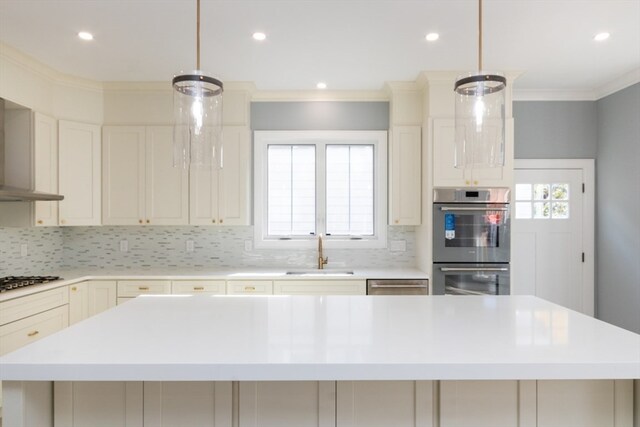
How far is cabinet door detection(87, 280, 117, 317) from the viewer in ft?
11.5

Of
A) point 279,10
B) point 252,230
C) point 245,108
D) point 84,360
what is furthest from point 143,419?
point 245,108

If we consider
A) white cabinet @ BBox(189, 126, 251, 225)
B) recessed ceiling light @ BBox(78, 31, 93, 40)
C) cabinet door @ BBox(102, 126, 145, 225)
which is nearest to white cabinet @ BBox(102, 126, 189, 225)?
cabinet door @ BBox(102, 126, 145, 225)

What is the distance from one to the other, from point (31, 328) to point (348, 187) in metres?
3.03

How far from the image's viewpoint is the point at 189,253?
410 centimetres

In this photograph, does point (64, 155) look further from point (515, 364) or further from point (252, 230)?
point (515, 364)

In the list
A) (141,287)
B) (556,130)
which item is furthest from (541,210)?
(141,287)

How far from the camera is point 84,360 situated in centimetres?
121

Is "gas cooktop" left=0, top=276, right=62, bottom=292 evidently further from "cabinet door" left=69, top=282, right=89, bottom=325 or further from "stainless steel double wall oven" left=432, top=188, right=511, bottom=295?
"stainless steel double wall oven" left=432, top=188, right=511, bottom=295

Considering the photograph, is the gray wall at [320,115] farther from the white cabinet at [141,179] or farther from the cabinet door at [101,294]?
the cabinet door at [101,294]

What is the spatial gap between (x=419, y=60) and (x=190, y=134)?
2.25 m

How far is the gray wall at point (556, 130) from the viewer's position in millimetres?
4012

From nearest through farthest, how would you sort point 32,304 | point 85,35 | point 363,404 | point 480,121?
point 363,404 < point 480,121 < point 85,35 < point 32,304

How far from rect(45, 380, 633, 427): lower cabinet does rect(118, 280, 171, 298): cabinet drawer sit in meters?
2.16

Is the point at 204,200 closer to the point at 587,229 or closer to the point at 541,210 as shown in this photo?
the point at 541,210
